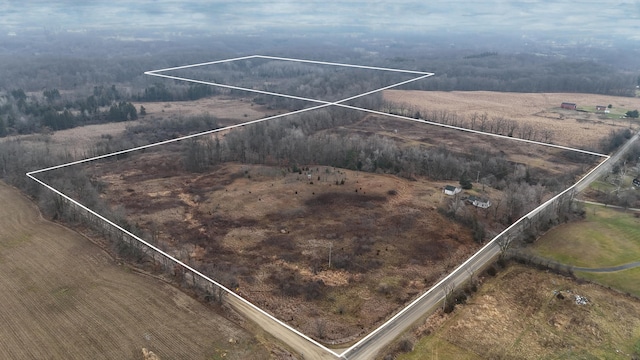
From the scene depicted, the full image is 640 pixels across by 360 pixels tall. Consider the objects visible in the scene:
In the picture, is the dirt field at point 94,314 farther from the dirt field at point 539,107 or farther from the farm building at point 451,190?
the dirt field at point 539,107

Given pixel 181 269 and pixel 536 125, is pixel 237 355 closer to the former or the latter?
pixel 181 269

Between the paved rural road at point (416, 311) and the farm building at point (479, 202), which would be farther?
the farm building at point (479, 202)

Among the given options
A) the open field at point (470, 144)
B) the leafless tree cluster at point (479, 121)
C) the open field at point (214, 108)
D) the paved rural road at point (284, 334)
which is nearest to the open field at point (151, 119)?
the open field at point (214, 108)

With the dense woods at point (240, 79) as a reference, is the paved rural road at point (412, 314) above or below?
below

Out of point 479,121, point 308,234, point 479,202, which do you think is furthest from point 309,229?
point 479,121

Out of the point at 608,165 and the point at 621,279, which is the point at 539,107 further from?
the point at 621,279

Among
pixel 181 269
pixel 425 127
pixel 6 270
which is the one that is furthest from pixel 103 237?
pixel 425 127

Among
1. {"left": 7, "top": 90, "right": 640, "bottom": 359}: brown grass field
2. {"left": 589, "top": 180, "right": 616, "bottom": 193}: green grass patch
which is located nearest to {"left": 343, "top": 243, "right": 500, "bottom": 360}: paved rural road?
{"left": 7, "top": 90, "right": 640, "bottom": 359}: brown grass field

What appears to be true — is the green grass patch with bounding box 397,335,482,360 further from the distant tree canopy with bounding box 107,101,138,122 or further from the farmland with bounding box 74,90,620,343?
the distant tree canopy with bounding box 107,101,138,122
